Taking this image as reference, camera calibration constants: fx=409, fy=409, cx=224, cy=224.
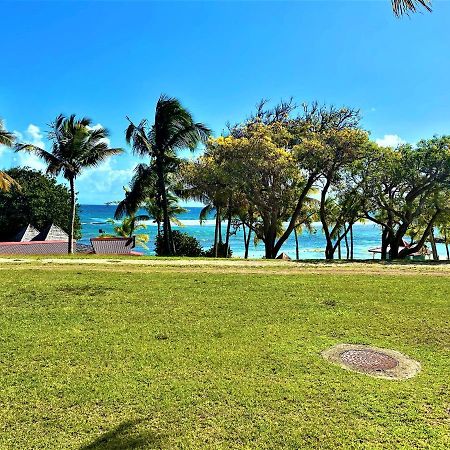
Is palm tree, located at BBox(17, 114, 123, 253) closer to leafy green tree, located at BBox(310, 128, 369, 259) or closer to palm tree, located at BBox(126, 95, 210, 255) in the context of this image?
palm tree, located at BBox(126, 95, 210, 255)

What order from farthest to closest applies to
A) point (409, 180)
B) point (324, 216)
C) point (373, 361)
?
point (324, 216) < point (409, 180) < point (373, 361)

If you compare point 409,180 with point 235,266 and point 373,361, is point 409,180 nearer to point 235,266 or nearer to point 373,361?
point 235,266

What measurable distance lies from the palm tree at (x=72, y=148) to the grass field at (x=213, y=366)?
1097cm

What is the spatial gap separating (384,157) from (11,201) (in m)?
27.2

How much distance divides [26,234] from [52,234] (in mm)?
1879

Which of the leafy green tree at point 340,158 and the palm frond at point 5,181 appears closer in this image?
the palm frond at point 5,181

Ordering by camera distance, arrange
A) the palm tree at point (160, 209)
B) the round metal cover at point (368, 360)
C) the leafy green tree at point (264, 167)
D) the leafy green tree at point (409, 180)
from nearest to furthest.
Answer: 1. the round metal cover at point (368, 360)
2. the leafy green tree at point (409, 180)
3. the leafy green tree at point (264, 167)
4. the palm tree at point (160, 209)

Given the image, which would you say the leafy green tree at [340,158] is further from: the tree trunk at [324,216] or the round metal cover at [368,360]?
the round metal cover at [368,360]

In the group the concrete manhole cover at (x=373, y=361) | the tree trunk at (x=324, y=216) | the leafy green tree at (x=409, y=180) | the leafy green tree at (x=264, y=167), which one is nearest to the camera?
the concrete manhole cover at (x=373, y=361)

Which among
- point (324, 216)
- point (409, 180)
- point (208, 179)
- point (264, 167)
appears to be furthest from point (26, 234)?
point (409, 180)

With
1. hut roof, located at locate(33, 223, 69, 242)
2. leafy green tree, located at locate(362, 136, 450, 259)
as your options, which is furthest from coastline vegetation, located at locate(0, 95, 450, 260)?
hut roof, located at locate(33, 223, 69, 242)

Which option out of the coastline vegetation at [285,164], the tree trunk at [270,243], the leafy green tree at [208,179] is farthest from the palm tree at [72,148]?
the tree trunk at [270,243]

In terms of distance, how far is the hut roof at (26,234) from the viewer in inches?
1211

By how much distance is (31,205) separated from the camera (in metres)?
31.6
